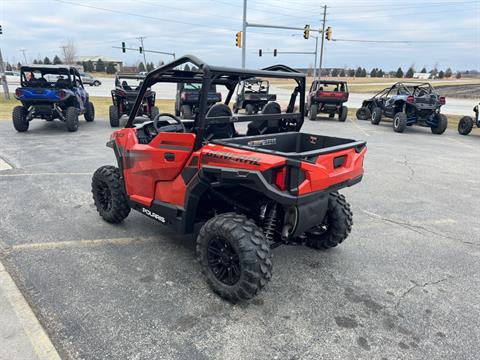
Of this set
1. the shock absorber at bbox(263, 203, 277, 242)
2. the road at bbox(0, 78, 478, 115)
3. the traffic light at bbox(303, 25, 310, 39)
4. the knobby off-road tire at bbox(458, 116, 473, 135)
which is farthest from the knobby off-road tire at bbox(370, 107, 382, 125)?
the shock absorber at bbox(263, 203, 277, 242)

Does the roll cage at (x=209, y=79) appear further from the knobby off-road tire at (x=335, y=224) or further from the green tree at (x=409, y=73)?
the green tree at (x=409, y=73)

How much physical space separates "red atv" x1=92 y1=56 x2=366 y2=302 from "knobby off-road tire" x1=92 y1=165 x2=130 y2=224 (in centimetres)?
1

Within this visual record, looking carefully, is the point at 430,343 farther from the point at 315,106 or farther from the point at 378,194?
the point at 315,106

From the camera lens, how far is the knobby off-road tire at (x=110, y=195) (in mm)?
4086

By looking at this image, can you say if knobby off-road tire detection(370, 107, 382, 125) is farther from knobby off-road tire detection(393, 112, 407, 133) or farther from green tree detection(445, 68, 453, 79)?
green tree detection(445, 68, 453, 79)

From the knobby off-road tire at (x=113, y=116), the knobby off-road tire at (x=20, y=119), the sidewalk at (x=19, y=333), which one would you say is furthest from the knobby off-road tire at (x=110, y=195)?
the knobby off-road tire at (x=113, y=116)

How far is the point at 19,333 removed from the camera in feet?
8.09

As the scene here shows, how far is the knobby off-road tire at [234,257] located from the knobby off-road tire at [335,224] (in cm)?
114

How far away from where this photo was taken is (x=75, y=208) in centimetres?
486

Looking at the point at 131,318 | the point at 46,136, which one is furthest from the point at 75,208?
the point at 46,136

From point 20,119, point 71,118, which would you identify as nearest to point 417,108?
point 71,118

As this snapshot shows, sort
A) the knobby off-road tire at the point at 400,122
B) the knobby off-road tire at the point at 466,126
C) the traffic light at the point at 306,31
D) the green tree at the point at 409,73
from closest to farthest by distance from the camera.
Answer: the knobby off-road tire at the point at 400,122
the knobby off-road tire at the point at 466,126
the traffic light at the point at 306,31
the green tree at the point at 409,73

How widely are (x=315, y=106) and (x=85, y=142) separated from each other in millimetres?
10298

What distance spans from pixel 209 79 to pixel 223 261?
56.6 inches
